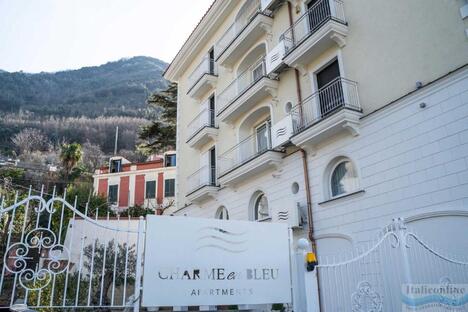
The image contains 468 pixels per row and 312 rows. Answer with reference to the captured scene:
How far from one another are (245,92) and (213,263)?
9.45m

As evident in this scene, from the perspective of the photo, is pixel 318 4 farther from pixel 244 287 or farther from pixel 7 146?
pixel 7 146

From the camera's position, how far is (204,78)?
18.9 metres

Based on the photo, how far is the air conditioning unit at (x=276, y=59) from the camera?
13317 mm

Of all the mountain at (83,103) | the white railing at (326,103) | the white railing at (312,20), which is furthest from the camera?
the mountain at (83,103)

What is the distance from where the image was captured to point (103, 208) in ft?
107

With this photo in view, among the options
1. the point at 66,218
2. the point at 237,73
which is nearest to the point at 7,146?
the point at 66,218

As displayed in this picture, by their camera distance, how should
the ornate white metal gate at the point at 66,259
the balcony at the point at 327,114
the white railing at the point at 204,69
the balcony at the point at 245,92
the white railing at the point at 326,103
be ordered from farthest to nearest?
1. the white railing at the point at 204,69
2. the balcony at the point at 245,92
3. the white railing at the point at 326,103
4. the balcony at the point at 327,114
5. the ornate white metal gate at the point at 66,259

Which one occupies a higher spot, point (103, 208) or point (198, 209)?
point (103, 208)

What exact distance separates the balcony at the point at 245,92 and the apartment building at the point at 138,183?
2133cm

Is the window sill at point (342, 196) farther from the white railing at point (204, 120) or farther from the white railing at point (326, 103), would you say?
the white railing at point (204, 120)

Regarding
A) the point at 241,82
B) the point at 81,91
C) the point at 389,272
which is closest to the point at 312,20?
the point at 241,82

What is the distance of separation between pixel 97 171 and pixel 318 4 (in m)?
33.2

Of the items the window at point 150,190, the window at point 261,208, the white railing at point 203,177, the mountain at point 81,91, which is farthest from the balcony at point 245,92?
the mountain at point 81,91

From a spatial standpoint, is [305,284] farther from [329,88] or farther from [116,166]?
[116,166]
